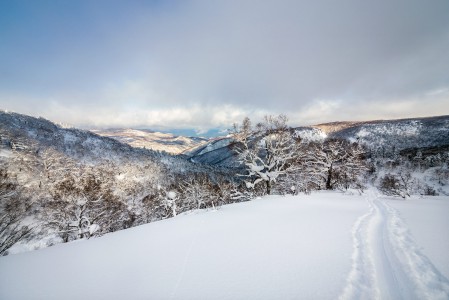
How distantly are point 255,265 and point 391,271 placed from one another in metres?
2.71

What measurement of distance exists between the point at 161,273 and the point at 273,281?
7.74ft

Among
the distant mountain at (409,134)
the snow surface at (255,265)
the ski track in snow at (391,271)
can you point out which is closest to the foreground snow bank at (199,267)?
the snow surface at (255,265)

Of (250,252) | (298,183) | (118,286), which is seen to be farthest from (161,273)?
(298,183)

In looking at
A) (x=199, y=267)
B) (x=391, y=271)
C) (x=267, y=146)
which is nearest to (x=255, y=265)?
(x=199, y=267)

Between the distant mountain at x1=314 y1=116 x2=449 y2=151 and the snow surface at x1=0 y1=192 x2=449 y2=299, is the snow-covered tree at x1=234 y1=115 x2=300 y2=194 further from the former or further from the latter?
the distant mountain at x1=314 y1=116 x2=449 y2=151

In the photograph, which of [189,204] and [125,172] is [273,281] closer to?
[189,204]

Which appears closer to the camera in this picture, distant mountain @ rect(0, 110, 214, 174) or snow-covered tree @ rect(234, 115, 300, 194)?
snow-covered tree @ rect(234, 115, 300, 194)

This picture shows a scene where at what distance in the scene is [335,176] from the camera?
27109mm

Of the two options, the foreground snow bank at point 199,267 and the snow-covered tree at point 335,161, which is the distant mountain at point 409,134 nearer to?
the snow-covered tree at point 335,161

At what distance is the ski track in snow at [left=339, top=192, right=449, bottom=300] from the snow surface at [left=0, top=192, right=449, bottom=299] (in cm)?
1

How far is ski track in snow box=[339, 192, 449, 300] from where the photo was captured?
11.4 feet

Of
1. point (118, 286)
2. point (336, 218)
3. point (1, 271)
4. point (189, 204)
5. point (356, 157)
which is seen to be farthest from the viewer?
point (189, 204)

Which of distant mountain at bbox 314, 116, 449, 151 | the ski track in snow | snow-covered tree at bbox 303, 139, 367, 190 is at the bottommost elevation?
the ski track in snow

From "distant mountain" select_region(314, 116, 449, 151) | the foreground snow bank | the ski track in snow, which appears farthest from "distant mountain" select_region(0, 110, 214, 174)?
"distant mountain" select_region(314, 116, 449, 151)
